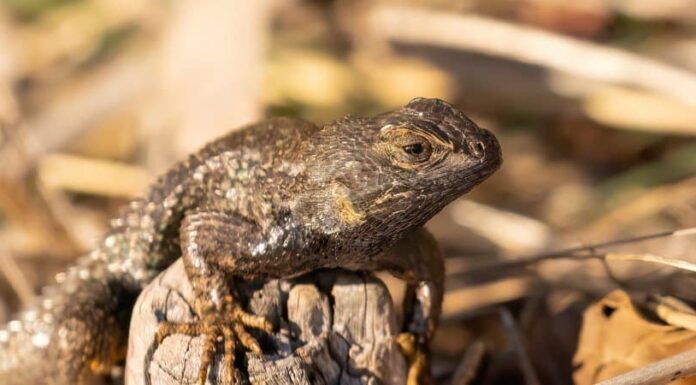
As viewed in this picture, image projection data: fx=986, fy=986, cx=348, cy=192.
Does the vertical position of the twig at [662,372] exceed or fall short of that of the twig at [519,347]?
it falls short

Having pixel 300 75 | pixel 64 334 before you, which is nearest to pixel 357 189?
pixel 64 334

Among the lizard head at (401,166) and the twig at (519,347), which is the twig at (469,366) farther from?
the lizard head at (401,166)

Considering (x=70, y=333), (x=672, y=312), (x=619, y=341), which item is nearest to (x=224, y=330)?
(x=70, y=333)

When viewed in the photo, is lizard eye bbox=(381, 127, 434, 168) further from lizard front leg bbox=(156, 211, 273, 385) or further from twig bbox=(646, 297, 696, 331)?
twig bbox=(646, 297, 696, 331)

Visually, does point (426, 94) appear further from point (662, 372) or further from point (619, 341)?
point (662, 372)

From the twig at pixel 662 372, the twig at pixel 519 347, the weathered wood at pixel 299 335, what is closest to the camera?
the twig at pixel 662 372

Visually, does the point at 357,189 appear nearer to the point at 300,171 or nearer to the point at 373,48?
the point at 300,171

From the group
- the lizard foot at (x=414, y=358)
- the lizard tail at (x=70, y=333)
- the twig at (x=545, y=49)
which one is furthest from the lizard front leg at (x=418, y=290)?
the twig at (x=545, y=49)

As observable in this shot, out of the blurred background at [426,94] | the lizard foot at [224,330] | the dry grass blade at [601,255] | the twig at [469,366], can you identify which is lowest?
the twig at [469,366]
